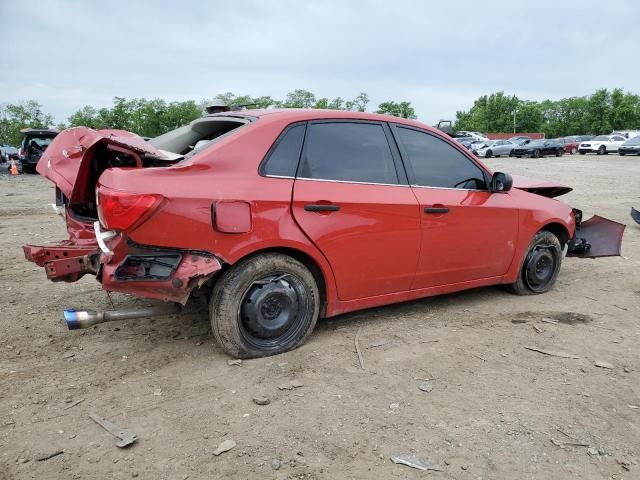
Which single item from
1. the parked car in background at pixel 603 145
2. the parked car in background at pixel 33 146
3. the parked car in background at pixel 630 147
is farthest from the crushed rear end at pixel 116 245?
the parked car in background at pixel 603 145

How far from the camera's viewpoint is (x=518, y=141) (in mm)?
37281

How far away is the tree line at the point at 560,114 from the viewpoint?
70688 millimetres

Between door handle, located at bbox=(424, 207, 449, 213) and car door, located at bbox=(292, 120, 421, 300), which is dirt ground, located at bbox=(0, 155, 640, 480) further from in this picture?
door handle, located at bbox=(424, 207, 449, 213)

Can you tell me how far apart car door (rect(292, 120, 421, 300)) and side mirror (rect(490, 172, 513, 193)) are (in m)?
0.91

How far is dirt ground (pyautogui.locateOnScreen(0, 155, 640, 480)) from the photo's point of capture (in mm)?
2373

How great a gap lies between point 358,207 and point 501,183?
58.0 inches

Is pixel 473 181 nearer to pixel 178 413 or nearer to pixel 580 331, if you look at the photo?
pixel 580 331

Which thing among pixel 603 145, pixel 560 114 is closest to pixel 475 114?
pixel 560 114

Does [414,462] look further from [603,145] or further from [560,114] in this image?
[560,114]

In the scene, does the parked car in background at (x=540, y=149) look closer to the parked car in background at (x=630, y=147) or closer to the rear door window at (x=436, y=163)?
the parked car in background at (x=630, y=147)

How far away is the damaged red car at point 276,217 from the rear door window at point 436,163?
0.04 ft

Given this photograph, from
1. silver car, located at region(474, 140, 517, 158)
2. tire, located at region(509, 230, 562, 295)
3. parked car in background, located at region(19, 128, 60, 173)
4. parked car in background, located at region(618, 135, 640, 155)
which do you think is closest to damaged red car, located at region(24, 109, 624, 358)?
tire, located at region(509, 230, 562, 295)

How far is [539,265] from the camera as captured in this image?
486 cm

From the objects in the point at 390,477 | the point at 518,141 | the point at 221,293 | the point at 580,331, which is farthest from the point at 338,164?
the point at 518,141
